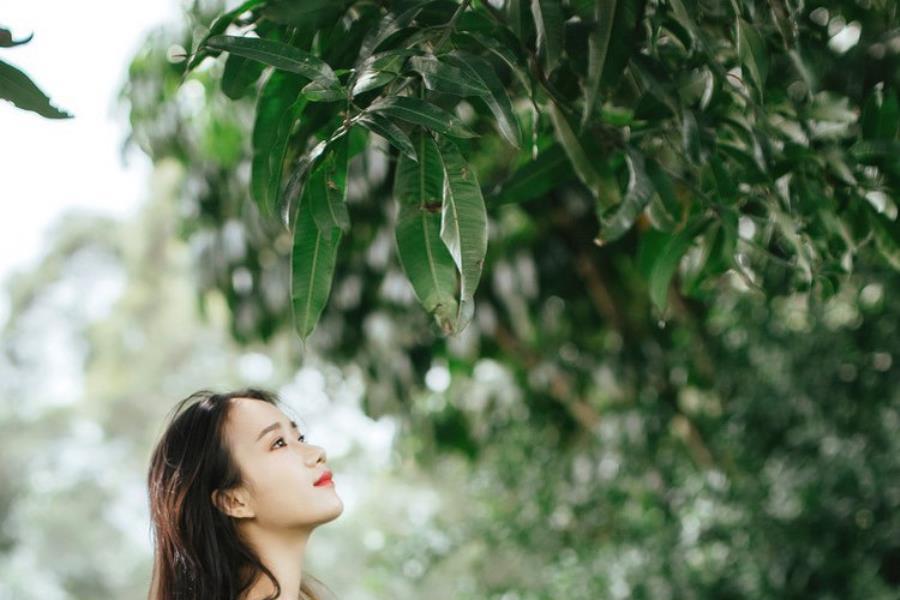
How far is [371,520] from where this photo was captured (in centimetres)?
1317

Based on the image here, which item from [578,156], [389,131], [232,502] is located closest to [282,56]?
[389,131]

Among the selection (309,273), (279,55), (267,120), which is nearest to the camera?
(279,55)

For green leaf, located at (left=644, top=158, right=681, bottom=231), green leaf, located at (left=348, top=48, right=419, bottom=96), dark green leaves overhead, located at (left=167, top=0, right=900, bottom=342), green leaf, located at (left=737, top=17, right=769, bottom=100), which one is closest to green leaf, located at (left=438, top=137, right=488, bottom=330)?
dark green leaves overhead, located at (left=167, top=0, right=900, bottom=342)

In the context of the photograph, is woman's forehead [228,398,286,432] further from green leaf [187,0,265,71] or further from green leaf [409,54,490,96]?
green leaf [409,54,490,96]

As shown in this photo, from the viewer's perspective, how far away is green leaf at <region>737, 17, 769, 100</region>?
4.91 ft

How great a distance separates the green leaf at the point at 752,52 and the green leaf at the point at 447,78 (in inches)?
12.9

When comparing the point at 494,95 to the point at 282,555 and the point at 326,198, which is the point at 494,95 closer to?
the point at 326,198

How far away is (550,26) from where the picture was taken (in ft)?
4.84

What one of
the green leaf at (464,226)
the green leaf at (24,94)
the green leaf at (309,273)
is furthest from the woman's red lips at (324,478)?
the green leaf at (24,94)

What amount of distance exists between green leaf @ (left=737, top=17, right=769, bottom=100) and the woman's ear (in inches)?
31.3

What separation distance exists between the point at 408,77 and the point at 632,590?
124 inches

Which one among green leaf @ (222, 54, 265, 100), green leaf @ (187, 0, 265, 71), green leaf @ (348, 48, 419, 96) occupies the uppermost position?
green leaf @ (348, 48, 419, 96)

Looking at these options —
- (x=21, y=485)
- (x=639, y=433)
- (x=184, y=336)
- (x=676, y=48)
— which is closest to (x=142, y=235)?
(x=184, y=336)

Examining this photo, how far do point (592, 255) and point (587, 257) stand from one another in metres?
0.02
